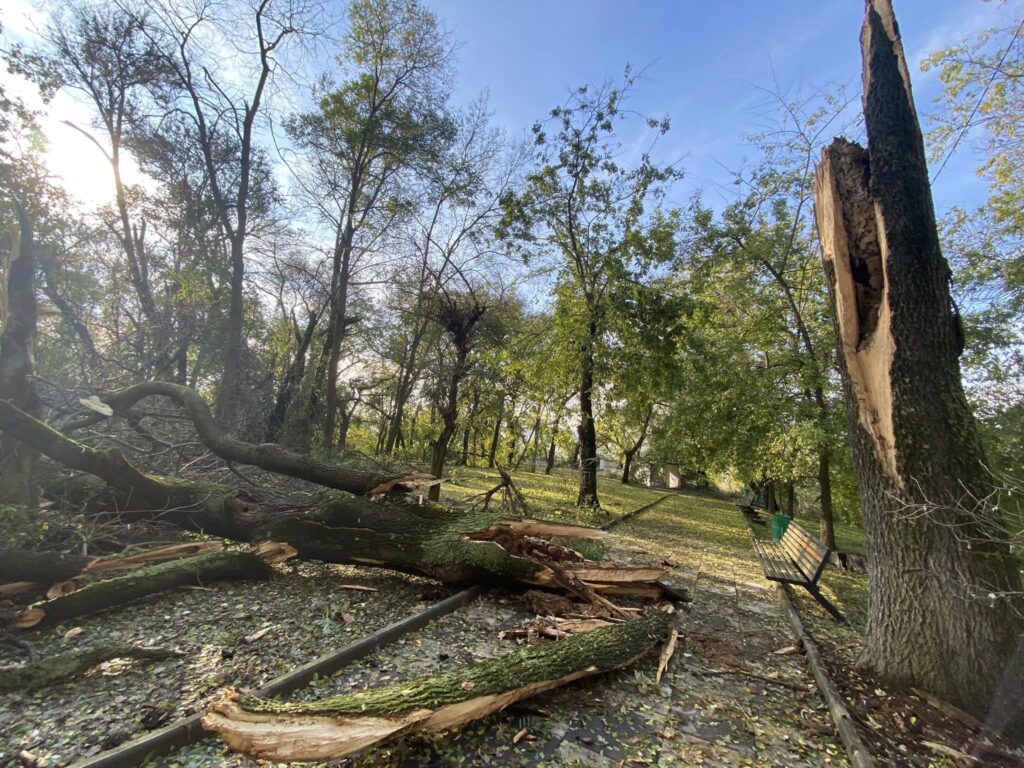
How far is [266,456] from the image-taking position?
565 cm

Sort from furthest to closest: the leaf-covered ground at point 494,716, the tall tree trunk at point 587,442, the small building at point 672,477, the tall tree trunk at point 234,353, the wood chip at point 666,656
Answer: the small building at point 672,477 < the tall tree trunk at point 587,442 < the tall tree trunk at point 234,353 < the wood chip at point 666,656 < the leaf-covered ground at point 494,716

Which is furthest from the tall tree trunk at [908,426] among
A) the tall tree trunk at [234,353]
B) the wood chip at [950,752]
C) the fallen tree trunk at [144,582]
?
the tall tree trunk at [234,353]

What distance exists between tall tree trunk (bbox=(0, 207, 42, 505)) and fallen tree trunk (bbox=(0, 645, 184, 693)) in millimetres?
2553

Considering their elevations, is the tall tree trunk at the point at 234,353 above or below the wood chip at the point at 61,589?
above

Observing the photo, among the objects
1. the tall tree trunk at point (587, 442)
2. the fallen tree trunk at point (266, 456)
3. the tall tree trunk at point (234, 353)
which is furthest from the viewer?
the tall tree trunk at point (587, 442)

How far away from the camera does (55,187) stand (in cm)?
1166

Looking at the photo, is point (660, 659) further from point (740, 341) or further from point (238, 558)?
point (740, 341)

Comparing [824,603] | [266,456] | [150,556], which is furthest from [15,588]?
[824,603]

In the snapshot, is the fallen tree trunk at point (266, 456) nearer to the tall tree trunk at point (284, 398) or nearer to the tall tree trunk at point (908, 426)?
the tall tree trunk at point (284, 398)

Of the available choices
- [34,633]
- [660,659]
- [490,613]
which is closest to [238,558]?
[34,633]

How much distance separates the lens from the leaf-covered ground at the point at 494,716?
2297 mm

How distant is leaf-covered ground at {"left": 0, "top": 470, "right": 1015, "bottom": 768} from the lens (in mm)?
2297

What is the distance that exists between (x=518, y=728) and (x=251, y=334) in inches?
618

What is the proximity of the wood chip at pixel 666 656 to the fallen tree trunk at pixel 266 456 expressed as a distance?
3.07m
